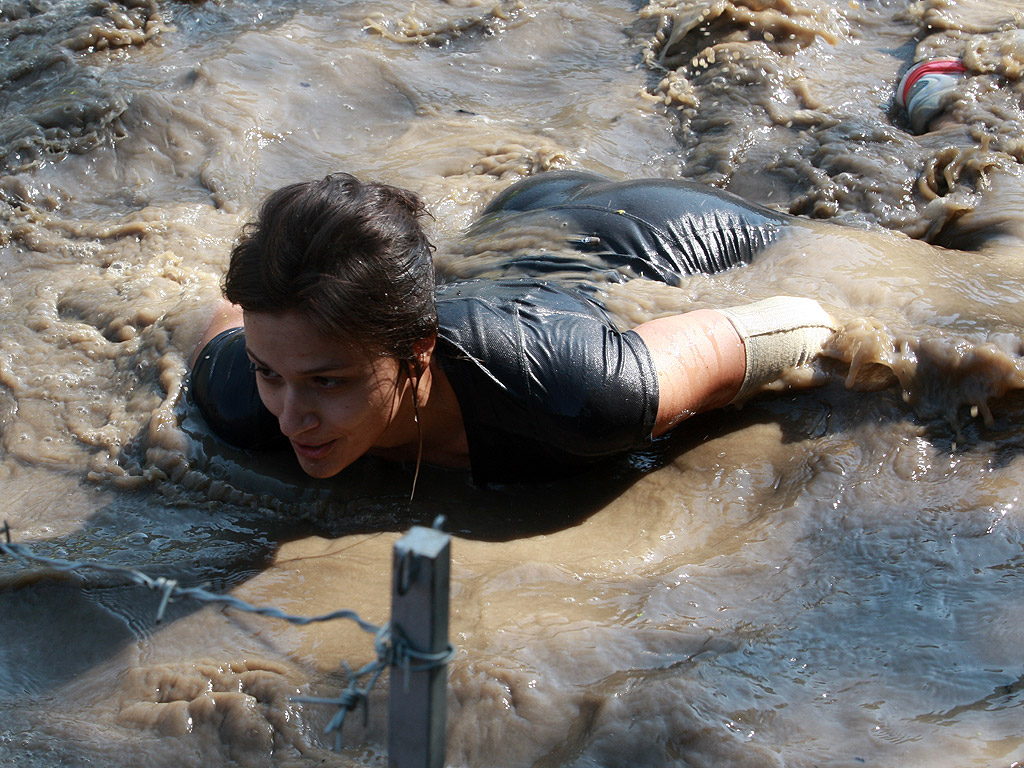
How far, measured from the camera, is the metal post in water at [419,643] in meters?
1.15

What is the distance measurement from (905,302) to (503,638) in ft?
6.14

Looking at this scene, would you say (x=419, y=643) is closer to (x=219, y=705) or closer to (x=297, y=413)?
(x=219, y=705)

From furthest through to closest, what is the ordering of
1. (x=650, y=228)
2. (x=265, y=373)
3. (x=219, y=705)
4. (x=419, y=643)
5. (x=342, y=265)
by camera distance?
(x=650, y=228) < (x=265, y=373) < (x=342, y=265) < (x=219, y=705) < (x=419, y=643)

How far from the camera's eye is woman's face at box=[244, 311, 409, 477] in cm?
241

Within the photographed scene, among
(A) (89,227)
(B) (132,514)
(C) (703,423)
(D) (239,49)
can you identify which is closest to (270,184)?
(A) (89,227)

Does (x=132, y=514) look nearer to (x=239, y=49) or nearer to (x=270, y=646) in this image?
(x=270, y=646)

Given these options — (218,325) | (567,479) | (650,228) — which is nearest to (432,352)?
(567,479)

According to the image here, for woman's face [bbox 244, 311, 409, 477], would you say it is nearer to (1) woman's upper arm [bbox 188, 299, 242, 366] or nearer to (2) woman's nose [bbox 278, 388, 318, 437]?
(2) woman's nose [bbox 278, 388, 318, 437]

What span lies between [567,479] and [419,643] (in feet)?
5.91

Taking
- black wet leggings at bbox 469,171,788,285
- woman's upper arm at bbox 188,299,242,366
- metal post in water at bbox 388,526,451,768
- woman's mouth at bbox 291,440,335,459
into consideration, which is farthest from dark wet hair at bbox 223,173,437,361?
metal post in water at bbox 388,526,451,768

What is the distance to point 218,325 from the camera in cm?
337

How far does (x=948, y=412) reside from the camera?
9.62ft

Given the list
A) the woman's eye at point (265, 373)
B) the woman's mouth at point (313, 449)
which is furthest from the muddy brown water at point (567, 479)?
the woman's eye at point (265, 373)

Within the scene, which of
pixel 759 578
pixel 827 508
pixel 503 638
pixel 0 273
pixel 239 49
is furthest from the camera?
pixel 239 49
